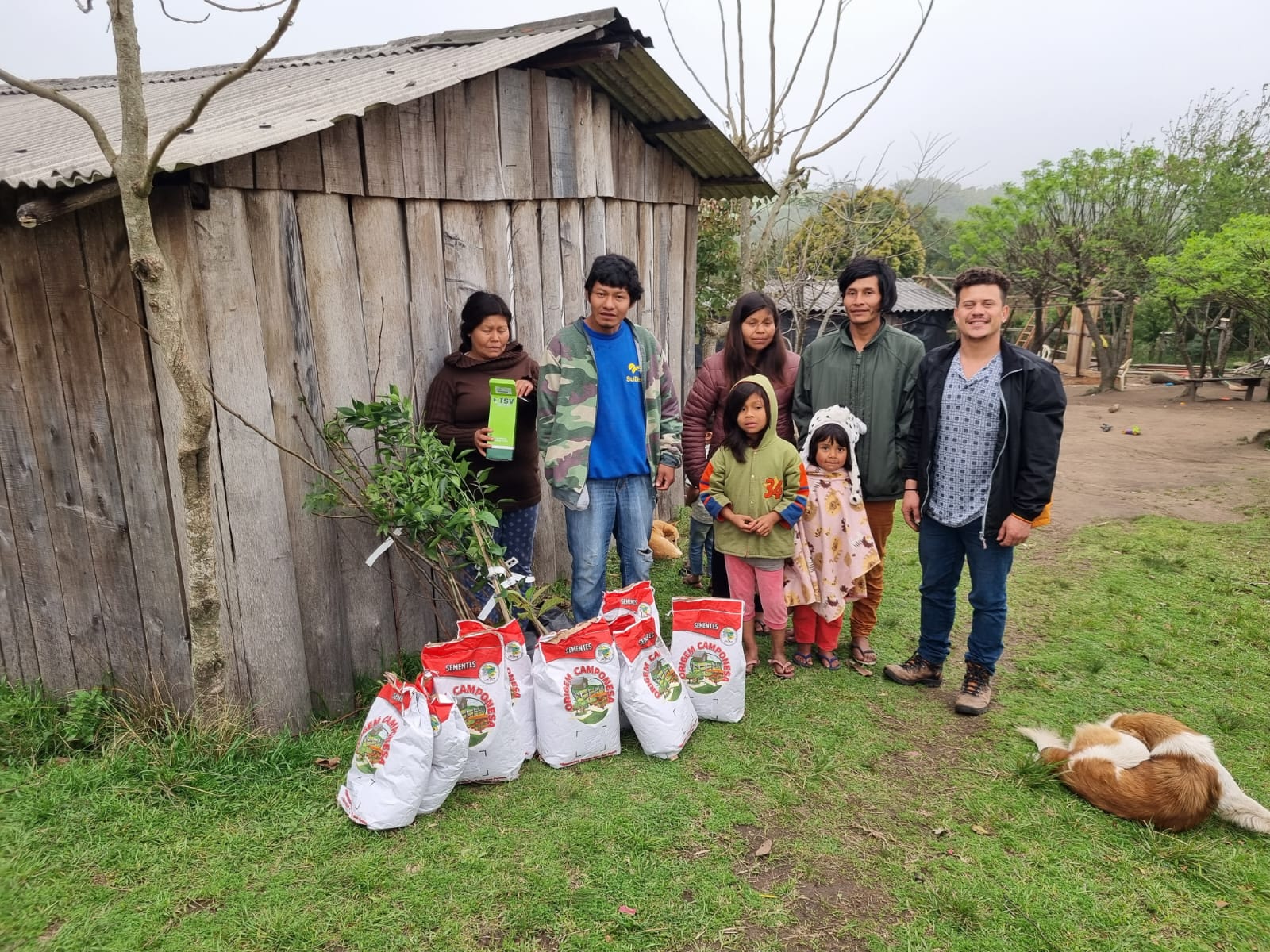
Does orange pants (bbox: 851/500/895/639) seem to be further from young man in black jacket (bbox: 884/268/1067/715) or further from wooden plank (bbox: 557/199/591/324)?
wooden plank (bbox: 557/199/591/324)

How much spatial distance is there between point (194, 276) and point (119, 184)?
0.45 metres


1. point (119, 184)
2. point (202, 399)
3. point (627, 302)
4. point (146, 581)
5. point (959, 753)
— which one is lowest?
point (959, 753)

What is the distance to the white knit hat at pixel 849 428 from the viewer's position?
393 centimetres

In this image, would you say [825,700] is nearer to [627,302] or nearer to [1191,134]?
[627,302]

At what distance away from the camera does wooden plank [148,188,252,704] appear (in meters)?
2.87

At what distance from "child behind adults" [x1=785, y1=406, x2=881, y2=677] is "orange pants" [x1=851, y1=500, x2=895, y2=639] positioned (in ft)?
0.32

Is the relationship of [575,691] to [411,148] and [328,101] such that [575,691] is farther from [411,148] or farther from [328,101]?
[328,101]

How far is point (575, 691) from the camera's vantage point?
3188mm

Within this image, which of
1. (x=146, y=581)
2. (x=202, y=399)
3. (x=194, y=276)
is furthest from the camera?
(x=146, y=581)

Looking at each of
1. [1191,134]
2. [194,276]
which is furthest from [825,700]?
[1191,134]

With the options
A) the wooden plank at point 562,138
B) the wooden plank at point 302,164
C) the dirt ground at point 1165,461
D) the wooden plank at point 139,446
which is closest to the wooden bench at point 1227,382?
the dirt ground at point 1165,461

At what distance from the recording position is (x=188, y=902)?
8.13 ft

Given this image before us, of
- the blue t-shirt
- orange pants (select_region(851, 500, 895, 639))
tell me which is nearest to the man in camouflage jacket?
the blue t-shirt

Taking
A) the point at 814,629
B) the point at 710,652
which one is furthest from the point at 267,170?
the point at 814,629
